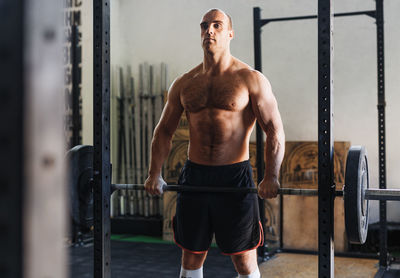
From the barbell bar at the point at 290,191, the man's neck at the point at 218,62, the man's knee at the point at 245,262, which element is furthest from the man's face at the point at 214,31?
the man's knee at the point at 245,262

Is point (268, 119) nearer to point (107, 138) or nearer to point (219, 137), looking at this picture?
point (219, 137)

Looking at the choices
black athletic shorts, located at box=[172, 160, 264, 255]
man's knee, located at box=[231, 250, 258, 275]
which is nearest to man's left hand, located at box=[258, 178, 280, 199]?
black athletic shorts, located at box=[172, 160, 264, 255]

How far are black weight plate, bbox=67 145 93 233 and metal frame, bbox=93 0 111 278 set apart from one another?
0.10 meters

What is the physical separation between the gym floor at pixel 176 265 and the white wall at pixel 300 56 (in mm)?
1112

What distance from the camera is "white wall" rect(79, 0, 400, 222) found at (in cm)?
528

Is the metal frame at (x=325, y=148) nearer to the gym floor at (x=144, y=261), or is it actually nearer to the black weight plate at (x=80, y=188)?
the black weight plate at (x=80, y=188)

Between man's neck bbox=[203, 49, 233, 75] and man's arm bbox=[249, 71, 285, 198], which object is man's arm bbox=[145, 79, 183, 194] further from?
man's arm bbox=[249, 71, 285, 198]

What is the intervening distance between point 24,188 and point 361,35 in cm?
541

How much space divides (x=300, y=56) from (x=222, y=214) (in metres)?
3.51

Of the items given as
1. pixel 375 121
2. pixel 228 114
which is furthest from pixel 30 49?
pixel 375 121

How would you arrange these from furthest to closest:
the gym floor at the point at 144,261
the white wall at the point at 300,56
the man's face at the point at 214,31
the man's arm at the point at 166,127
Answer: the white wall at the point at 300,56, the gym floor at the point at 144,261, the man's arm at the point at 166,127, the man's face at the point at 214,31

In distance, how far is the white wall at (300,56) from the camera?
5.28 metres
